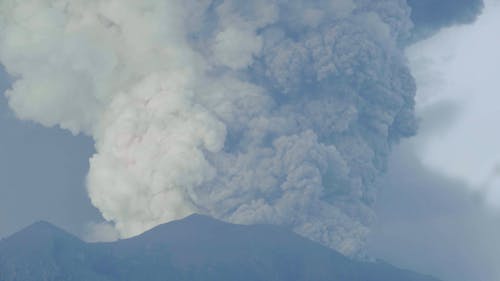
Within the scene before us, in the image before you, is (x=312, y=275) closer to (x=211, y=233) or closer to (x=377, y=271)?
(x=377, y=271)

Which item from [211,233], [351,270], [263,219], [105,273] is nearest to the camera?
[263,219]

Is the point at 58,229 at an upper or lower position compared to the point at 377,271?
lower

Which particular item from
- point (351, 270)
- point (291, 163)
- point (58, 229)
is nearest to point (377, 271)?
point (351, 270)

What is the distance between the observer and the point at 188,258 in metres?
51.1

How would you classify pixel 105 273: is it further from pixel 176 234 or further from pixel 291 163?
pixel 291 163

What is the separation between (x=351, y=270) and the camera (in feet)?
163

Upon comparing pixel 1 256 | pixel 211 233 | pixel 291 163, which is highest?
pixel 211 233

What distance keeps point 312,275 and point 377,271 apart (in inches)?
201

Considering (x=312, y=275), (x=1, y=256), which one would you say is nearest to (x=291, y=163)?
(x=312, y=275)

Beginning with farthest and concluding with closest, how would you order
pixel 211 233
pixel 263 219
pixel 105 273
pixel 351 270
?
pixel 211 233
pixel 351 270
pixel 105 273
pixel 263 219

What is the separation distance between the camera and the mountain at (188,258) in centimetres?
4669

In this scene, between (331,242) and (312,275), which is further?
(312,275)

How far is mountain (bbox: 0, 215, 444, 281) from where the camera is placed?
46.7 meters

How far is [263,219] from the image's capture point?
110 feet
